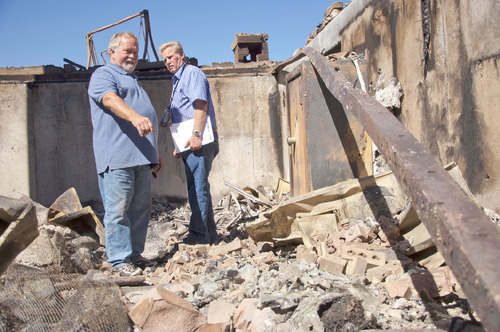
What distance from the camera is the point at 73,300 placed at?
1.96 m

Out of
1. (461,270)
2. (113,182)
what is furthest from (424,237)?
(113,182)

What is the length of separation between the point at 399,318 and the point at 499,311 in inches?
41.3

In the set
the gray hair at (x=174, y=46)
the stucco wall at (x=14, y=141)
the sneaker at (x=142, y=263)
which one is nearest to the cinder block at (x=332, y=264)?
the sneaker at (x=142, y=263)

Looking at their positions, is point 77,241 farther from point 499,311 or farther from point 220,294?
point 499,311

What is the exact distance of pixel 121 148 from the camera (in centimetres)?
314

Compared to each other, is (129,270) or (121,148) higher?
(121,148)

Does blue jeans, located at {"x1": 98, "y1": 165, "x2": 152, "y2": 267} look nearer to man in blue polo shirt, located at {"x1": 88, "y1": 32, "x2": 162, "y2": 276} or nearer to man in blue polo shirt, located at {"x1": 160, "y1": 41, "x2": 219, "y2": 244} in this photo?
man in blue polo shirt, located at {"x1": 88, "y1": 32, "x2": 162, "y2": 276}

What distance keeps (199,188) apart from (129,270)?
3.19ft

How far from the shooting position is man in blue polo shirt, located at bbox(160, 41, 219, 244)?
365cm

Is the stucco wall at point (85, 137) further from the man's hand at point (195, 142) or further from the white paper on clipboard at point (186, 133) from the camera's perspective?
the man's hand at point (195, 142)

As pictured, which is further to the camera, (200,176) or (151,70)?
(151,70)

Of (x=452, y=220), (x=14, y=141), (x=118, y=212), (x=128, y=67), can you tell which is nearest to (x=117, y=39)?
(x=128, y=67)

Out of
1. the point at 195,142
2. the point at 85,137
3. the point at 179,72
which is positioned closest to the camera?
the point at 195,142

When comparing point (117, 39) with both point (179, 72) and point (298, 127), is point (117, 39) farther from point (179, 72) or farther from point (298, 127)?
point (298, 127)
